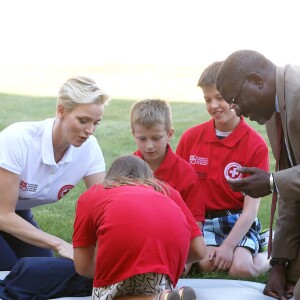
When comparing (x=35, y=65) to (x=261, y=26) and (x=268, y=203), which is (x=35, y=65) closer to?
(x=261, y=26)

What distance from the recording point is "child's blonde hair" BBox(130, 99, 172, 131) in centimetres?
498

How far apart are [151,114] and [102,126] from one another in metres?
5.93

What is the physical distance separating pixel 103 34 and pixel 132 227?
15716 mm

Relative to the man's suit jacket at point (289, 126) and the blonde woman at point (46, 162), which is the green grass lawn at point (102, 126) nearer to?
the blonde woman at point (46, 162)

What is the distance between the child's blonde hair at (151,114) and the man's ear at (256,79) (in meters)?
1.09

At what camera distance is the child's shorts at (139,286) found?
3.75 metres

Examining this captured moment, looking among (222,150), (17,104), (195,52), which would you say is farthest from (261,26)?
(222,150)

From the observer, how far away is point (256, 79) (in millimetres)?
4000

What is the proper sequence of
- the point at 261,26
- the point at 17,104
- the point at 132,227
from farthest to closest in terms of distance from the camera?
the point at 261,26
the point at 17,104
the point at 132,227

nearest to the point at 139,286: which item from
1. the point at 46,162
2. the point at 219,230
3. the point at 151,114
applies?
the point at 46,162

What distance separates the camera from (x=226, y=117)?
5.30 m

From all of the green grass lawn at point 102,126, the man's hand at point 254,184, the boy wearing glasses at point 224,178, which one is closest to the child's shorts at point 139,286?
the man's hand at point 254,184

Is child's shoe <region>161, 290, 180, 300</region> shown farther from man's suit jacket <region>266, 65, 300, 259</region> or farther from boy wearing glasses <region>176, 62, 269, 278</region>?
boy wearing glasses <region>176, 62, 269, 278</region>

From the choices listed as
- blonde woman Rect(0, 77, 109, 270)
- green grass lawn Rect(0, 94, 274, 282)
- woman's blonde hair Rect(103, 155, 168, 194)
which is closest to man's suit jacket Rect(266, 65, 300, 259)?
woman's blonde hair Rect(103, 155, 168, 194)
